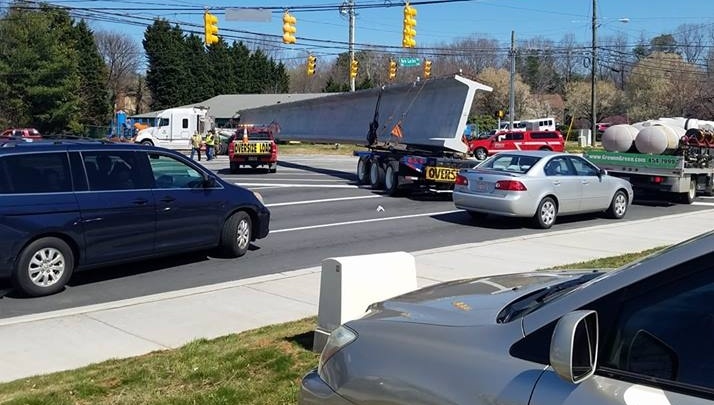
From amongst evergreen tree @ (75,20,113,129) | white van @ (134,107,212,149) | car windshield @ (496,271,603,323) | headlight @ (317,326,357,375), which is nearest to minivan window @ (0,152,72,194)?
headlight @ (317,326,357,375)

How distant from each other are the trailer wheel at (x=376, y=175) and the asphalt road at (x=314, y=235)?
19.5 inches

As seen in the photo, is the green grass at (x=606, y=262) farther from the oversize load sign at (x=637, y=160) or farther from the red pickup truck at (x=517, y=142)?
the red pickup truck at (x=517, y=142)

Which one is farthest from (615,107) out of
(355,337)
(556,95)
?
(355,337)

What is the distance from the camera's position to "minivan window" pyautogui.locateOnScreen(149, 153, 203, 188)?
33.0 feet

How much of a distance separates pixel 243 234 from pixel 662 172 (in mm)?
12881

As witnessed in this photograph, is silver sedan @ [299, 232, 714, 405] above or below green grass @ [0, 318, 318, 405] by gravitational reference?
above

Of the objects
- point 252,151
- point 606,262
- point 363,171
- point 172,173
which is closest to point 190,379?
point 172,173

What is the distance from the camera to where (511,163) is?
15.2 meters

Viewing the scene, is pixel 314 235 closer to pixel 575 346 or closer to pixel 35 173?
pixel 35 173

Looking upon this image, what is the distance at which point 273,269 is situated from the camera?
10.4 m

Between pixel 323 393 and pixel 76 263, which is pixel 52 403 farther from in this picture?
pixel 76 263

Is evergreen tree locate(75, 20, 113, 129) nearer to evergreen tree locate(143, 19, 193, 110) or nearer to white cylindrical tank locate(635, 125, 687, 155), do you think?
evergreen tree locate(143, 19, 193, 110)

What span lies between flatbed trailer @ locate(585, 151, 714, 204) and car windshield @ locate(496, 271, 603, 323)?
56.9ft

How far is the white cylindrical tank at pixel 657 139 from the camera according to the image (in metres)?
19.6
